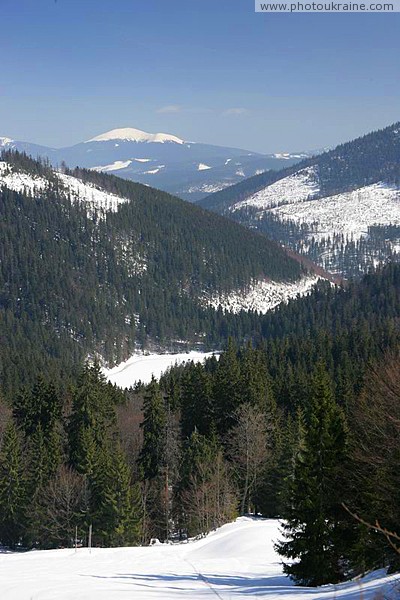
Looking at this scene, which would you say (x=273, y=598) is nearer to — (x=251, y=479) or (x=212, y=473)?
(x=212, y=473)

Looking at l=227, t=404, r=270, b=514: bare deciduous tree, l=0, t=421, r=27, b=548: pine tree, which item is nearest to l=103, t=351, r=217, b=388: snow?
l=0, t=421, r=27, b=548: pine tree

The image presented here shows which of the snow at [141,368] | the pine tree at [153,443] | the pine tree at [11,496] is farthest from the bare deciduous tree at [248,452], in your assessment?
the snow at [141,368]

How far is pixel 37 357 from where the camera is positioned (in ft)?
471

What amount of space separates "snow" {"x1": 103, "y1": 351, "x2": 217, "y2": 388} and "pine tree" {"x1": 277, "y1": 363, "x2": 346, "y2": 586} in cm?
13104

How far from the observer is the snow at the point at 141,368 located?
16225cm

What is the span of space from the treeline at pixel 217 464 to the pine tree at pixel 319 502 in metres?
0.05

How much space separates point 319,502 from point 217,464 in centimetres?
2418

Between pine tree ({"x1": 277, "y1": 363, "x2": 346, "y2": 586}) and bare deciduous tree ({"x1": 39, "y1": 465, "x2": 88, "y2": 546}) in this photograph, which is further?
bare deciduous tree ({"x1": 39, "y1": 465, "x2": 88, "y2": 546})

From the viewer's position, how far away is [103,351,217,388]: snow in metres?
162

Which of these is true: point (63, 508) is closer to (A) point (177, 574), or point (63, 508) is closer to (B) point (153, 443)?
(B) point (153, 443)

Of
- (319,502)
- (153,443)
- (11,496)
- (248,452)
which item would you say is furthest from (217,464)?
(319,502)

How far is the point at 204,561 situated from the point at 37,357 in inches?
4652

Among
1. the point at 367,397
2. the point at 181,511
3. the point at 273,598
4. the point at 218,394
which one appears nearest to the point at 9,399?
the point at 218,394

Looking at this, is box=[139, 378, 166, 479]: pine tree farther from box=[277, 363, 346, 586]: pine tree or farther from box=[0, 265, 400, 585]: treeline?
box=[277, 363, 346, 586]: pine tree
